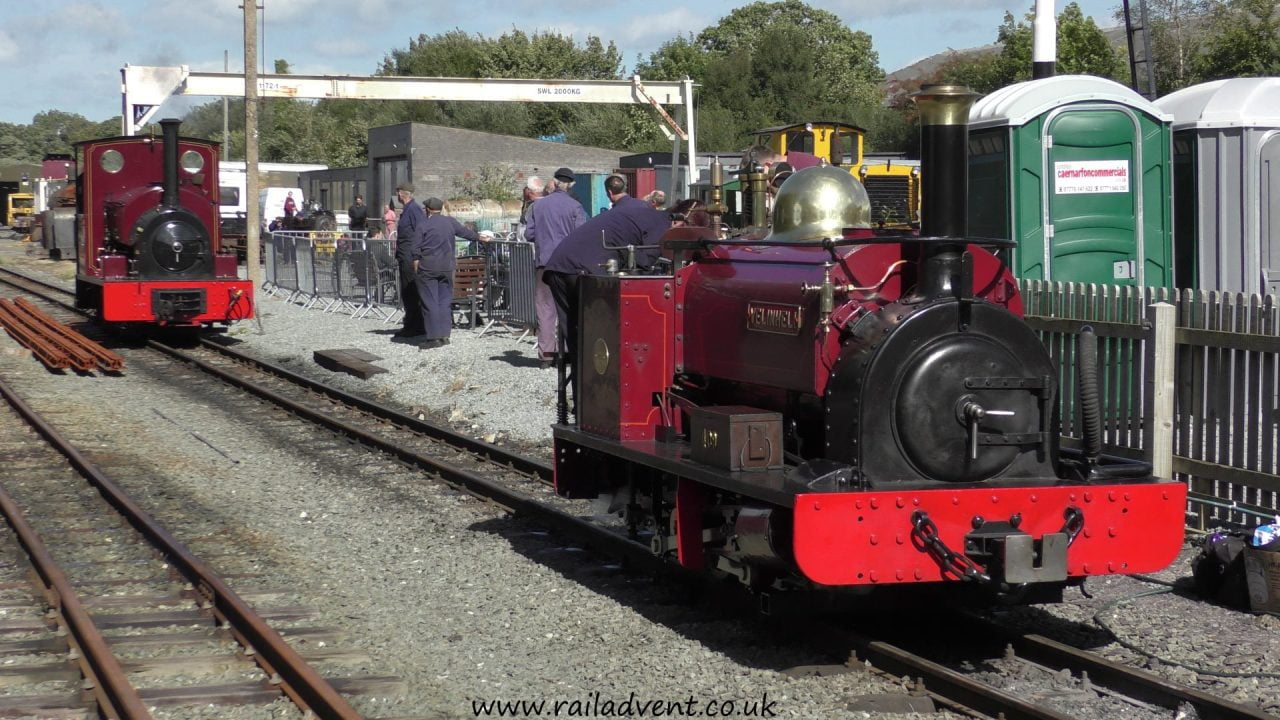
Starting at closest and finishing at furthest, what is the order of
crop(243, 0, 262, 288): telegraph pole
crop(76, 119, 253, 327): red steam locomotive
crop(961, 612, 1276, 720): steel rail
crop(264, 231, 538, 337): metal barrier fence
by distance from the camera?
crop(961, 612, 1276, 720): steel rail
crop(264, 231, 538, 337): metal barrier fence
crop(76, 119, 253, 327): red steam locomotive
crop(243, 0, 262, 288): telegraph pole

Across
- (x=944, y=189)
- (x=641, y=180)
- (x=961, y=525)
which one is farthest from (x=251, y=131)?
(x=961, y=525)

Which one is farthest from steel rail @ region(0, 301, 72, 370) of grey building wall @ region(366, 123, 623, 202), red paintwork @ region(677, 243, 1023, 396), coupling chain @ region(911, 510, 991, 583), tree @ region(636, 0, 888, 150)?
tree @ region(636, 0, 888, 150)

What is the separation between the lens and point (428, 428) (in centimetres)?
1188

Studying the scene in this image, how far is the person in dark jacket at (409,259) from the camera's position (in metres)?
17.2

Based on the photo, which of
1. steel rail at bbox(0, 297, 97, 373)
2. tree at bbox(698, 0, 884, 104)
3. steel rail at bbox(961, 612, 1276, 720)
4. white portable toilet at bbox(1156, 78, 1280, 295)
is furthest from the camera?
tree at bbox(698, 0, 884, 104)

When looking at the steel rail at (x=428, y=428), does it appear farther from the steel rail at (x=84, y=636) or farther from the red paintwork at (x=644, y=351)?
the steel rail at (x=84, y=636)

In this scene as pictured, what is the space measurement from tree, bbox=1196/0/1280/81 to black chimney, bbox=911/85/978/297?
1468 inches

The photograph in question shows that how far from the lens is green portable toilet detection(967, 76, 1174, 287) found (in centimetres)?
1127

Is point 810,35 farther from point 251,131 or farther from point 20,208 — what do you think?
point 251,131

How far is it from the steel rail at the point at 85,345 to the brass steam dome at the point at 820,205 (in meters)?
12.3

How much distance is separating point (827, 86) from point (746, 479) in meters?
73.0

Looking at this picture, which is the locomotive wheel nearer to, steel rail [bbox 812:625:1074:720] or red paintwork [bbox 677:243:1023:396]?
red paintwork [bbox 677:243:1023:396]

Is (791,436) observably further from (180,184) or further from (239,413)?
(180,184)

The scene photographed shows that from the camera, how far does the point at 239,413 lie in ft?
44.3
